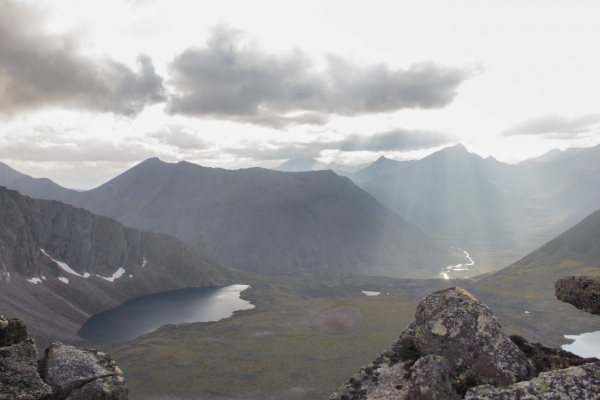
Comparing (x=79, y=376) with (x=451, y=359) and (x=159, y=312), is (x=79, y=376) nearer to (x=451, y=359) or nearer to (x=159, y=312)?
(x=451, y=359)

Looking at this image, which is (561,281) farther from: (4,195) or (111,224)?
(111,224)

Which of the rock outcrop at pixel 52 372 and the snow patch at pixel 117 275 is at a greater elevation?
the rock outcrop at pixel 52 372

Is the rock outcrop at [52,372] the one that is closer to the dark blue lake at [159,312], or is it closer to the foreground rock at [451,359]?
the foreground rock at [451,359]

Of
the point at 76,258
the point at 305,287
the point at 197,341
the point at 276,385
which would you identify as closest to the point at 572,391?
the point at 276,385

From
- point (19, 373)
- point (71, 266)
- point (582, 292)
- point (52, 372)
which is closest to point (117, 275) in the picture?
point (71, 266)

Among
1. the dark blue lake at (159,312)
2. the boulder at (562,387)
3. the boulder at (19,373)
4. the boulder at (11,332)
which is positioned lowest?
the dark blue lake at (159,312)

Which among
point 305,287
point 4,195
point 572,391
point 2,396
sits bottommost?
point 305,287

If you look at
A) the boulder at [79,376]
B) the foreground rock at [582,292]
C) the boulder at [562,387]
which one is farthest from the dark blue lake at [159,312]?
the boulder at [562,387]
